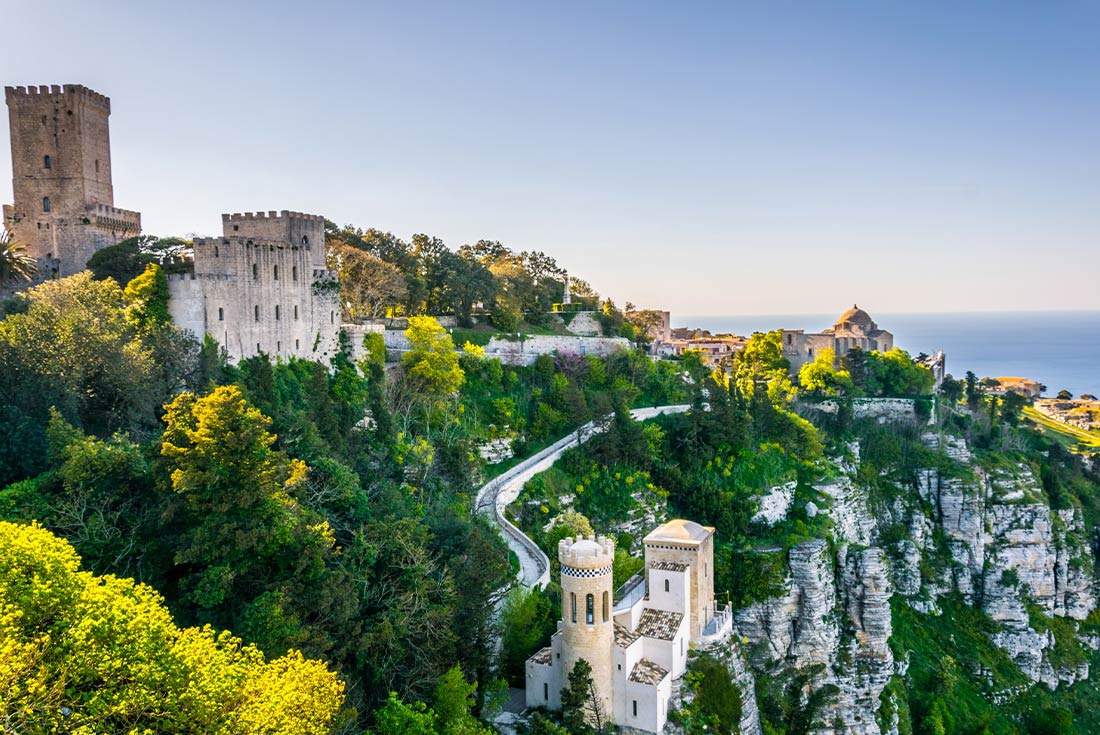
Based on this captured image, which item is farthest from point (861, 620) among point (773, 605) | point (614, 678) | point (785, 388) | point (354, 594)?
point (354, 594)

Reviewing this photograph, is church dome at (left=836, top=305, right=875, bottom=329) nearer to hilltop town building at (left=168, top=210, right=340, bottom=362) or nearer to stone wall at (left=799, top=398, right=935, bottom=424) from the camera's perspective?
stone wall at (left=799, top=398, right=935, bottom=424)

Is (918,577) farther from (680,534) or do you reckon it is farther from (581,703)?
(581,703)

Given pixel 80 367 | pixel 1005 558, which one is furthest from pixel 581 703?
pixel 1005 558

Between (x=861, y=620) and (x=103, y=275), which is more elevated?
(x=103, y=275)

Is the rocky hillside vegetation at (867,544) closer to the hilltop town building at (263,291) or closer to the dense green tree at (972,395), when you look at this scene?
the dense green tree at (972,395)

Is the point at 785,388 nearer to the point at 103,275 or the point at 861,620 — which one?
the point at 861,620

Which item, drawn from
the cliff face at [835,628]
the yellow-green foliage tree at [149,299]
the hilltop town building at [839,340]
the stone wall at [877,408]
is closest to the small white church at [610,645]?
the cliff face at [835,628]
